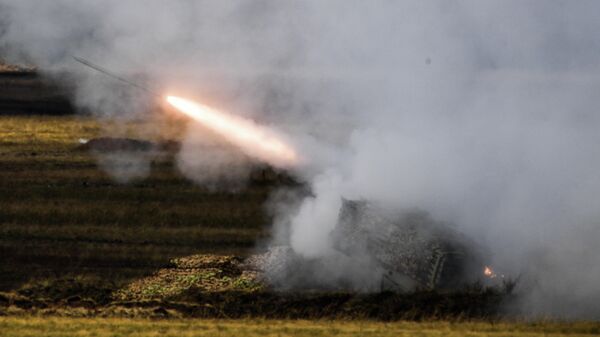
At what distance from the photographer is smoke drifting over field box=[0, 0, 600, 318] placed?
28953 mm

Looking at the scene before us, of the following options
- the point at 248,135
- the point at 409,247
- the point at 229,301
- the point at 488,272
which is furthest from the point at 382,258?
the point at 248,135

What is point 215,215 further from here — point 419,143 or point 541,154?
point 541,154

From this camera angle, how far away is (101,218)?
2964cm

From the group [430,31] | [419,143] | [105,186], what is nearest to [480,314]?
[419,143]

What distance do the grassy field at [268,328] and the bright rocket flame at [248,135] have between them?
11.0 m

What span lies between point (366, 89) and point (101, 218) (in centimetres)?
1712

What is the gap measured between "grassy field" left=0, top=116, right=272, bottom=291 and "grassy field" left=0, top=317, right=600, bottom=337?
3.56 m

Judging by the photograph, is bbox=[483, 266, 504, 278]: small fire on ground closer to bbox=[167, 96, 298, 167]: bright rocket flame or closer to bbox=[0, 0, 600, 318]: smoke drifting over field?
bbox=[0, 0, 600, 318]: smoke drifting over field

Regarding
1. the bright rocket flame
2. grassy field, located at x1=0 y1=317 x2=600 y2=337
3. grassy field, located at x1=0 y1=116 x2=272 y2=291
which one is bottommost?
grassy field, located at x1=0 y1=317 x2=600 y2=337

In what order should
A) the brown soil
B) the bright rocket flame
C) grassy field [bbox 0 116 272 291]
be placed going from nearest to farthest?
1. the brown soil
2. grassy field [bbox 0 116 272 291]
3. the bright rocket flame

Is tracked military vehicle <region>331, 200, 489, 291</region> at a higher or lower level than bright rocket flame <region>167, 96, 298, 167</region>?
lower

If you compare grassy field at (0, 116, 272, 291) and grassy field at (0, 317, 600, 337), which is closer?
grassy field at (0, 317, 600, 337)

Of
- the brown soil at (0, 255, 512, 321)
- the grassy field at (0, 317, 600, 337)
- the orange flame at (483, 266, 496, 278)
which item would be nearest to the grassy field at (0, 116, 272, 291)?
the brown soil at (0, 255, 512, 321)

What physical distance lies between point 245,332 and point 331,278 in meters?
4.93
